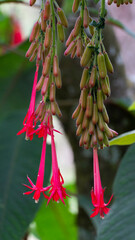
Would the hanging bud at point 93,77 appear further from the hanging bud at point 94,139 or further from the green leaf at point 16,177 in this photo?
the green leaf at point 16,177

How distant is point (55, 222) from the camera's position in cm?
137

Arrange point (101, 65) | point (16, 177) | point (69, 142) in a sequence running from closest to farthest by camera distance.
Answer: point (101, 65) → point (16, 177) → point (69, 142)

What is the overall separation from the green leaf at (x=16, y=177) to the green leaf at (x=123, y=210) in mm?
268

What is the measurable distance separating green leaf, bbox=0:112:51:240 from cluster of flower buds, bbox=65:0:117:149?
36 cm

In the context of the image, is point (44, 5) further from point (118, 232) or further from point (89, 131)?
point (118, 232)

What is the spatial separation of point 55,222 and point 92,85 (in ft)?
3.21

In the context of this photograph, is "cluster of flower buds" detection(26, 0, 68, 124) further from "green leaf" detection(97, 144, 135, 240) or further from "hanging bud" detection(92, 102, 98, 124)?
"green leaf" detection(97, 144, 135, 240)

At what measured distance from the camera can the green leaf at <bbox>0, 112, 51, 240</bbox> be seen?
79 centimetres

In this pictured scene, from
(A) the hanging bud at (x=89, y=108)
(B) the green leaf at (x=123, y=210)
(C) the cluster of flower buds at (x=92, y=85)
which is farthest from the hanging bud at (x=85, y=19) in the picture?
(B) the green leaf at (x=123, y=210)

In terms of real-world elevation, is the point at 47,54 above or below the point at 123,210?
above

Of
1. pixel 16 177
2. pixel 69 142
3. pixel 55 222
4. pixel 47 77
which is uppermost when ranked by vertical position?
pixel 47 77

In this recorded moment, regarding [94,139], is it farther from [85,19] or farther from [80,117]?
[85,19]

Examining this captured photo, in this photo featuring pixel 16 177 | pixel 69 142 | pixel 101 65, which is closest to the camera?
pixel 101 65

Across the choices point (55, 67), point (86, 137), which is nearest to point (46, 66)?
point (55, 67)
